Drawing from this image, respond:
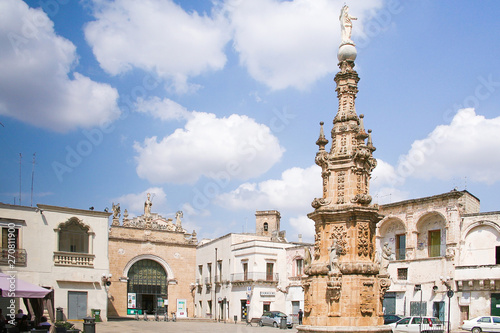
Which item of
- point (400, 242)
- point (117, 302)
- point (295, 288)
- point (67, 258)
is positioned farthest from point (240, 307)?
point (67, 258)

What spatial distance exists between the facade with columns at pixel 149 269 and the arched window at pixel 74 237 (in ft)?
49.7

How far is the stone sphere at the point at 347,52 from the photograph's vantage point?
58.1ft

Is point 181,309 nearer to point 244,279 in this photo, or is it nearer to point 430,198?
point 244,279

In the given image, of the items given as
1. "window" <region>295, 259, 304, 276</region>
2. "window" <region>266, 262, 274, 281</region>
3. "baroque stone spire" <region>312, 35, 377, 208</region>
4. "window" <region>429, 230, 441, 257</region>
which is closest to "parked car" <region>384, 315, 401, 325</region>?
"window" <region>429, 230, 441, 257</region>

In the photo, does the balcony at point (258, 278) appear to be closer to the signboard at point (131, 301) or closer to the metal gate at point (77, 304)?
the signboard at point (131, 301)

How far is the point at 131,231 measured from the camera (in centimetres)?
4703

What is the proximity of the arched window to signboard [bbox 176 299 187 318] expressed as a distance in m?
18.9

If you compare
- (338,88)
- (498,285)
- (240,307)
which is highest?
(338,88)

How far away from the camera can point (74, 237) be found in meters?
30.2

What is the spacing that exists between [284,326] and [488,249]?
1427 cm

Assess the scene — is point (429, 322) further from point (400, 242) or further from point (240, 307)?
point (240, 307)

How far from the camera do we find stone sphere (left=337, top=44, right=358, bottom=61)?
1770cm

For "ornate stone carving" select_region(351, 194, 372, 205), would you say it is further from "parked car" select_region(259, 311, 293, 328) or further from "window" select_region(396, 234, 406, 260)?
"parked car" select_region(259, 311, 293, 328)

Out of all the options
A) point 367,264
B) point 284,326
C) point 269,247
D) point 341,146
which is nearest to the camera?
point 367,264
